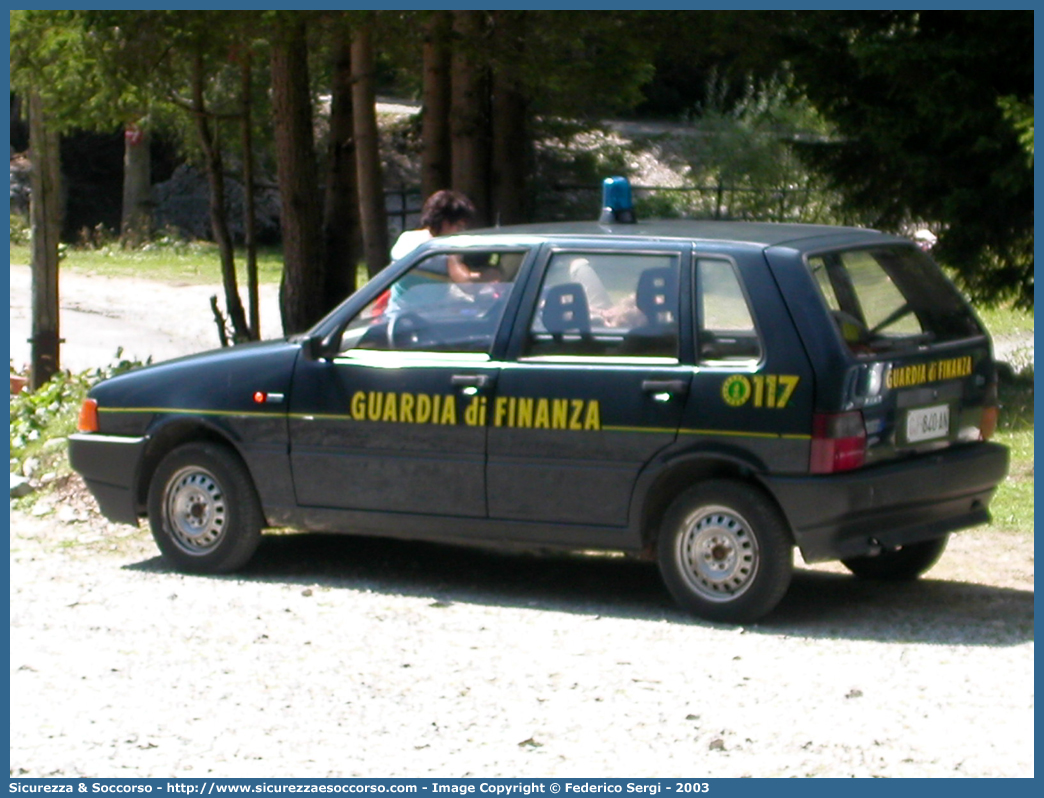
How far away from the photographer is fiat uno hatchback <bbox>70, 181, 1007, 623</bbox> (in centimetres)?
666

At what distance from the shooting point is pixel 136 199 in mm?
32938

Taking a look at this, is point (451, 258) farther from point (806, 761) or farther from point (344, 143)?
point (344, 143)

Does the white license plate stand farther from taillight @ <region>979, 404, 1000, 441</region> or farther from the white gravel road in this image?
the white gravel road

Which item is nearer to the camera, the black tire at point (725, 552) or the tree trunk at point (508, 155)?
the black tire at point (725, 552)

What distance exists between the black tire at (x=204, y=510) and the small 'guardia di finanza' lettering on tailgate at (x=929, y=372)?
9.99 ft

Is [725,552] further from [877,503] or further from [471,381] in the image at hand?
[471,381]

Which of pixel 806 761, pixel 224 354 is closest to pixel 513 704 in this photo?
pixel 806 761

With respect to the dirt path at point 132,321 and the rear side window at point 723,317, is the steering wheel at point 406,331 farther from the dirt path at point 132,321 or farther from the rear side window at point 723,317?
the dirt path at point 132,321

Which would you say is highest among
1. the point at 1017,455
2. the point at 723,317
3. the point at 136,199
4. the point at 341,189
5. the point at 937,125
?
the point at 136,199

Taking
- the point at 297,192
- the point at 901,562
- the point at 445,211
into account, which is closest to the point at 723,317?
the point at 901,562

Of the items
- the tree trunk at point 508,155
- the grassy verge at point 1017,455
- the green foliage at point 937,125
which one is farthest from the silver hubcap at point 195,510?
the green foliage at point 937,125

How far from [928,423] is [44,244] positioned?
30.9ft

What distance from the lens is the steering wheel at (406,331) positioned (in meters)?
7.52

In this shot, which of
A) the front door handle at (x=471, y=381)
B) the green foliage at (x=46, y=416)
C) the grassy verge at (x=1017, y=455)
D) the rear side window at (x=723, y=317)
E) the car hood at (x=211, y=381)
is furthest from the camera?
the green foliage at (x=46, y=416)
